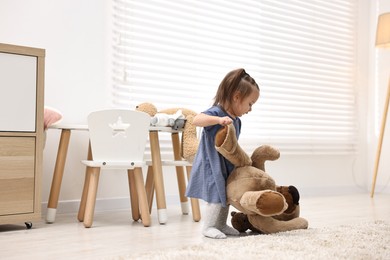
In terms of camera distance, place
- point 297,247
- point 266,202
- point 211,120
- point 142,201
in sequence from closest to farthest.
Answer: point 297,247
point 266,202
point 211,120
point 142,201

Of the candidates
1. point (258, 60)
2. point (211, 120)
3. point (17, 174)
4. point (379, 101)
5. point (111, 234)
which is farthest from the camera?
point (379, 101)

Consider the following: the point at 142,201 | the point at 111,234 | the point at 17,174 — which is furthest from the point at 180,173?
the point at 17,174

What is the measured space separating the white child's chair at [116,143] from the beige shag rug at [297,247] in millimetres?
611

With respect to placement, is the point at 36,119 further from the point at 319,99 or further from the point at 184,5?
the point at 319,99

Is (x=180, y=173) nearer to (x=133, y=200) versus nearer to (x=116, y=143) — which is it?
(x=133, y=200)

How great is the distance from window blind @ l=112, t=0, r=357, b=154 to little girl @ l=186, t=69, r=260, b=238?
938 millimetres

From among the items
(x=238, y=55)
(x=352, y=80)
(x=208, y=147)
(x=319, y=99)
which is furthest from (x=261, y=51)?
(x=208, y=147)

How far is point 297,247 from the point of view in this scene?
1374 millimetres

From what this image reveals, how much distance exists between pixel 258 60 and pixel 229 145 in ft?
5.46

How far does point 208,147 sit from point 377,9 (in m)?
2.60

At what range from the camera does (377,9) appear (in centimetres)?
371

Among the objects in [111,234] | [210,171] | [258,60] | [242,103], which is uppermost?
[258,60]

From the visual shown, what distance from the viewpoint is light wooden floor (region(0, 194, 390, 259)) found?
1434 mm

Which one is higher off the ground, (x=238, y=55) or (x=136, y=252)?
(x=238, y=55)
